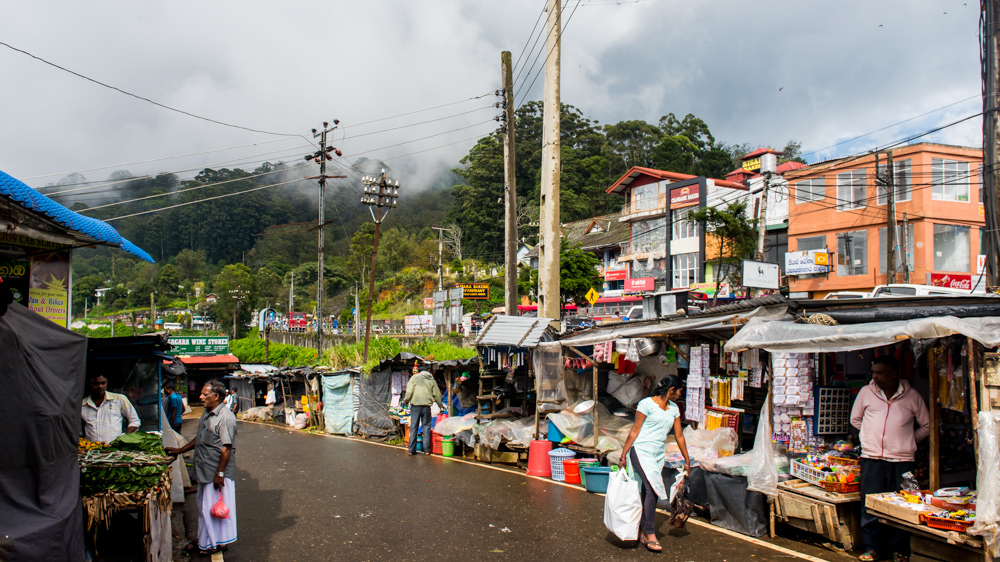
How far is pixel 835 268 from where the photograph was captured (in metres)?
27.9

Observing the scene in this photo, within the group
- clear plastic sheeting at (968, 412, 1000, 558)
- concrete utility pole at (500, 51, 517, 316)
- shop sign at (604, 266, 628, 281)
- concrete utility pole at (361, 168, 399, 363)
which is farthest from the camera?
shop sign at (604, 266, 628, 281)

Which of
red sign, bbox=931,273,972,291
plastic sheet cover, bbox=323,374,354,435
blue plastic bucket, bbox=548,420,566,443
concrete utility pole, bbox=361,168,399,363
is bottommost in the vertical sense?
plastic sheet cover, bbox=323,374,354,435

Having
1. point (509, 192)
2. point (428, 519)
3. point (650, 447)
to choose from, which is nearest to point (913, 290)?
point (509, 192)

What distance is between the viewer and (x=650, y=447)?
634 centimetres

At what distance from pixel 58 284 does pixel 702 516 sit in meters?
8.14

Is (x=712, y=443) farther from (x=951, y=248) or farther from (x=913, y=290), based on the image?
(x=951, y=248)

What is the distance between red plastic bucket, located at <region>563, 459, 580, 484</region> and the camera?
9.70 m

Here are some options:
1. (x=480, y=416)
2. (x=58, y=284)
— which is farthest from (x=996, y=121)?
(x=58, y=284)

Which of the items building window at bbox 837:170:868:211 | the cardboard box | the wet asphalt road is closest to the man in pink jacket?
the cardboard box

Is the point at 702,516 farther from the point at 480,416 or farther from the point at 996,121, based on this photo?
the point at 996,121

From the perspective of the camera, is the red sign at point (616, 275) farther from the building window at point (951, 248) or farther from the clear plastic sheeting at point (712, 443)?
the clear plastic sheeting at point (712, 443)

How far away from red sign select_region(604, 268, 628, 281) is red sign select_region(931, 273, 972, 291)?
2252 cm

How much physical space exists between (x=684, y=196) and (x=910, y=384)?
1348 inches

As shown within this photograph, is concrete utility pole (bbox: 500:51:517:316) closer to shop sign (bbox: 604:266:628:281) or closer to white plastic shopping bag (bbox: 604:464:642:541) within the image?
white plastic shopping bag (bbox: 604:464:642:541)
